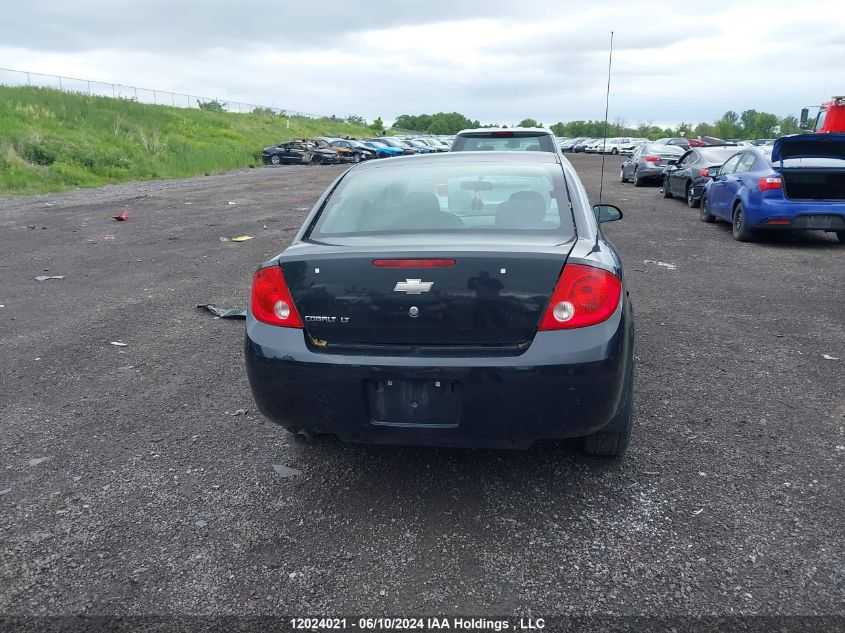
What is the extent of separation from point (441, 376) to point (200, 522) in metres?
1.28

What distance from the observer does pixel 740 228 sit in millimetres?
10602

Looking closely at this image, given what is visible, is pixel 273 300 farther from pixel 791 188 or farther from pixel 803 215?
pixel 791 188

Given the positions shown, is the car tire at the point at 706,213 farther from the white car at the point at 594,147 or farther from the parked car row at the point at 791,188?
the white car at the point at 594,147

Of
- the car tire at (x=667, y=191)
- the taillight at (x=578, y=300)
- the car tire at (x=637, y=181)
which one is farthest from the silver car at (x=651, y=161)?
the taillight at (x=578, y=300)

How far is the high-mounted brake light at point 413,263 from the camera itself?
9.75ft

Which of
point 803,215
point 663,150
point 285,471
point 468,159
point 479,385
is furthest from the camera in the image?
point 663,150

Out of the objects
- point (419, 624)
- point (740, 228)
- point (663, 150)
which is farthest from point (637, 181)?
point (419, 624)

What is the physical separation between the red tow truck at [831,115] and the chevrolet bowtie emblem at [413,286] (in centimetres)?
1844

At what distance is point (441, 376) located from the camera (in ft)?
9.59

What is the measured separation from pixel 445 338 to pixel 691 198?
44.9 feet

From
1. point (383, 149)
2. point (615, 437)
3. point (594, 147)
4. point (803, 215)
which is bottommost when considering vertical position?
point (594, 147)

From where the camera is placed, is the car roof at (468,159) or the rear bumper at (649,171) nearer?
the car roof at (468,159)

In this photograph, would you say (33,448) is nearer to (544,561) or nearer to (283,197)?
(544,561)

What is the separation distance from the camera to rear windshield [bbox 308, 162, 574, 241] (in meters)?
3.46
